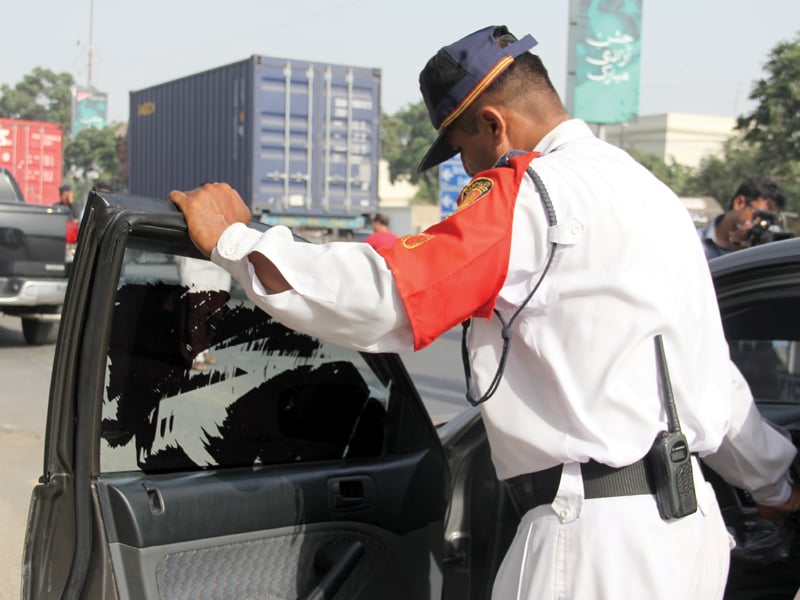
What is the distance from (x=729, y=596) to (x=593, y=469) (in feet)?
3.66

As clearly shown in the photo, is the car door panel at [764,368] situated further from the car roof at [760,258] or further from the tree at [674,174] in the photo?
the tree at [674,174]

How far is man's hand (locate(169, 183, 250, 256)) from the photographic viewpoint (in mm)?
1725

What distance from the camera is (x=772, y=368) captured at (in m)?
2.90

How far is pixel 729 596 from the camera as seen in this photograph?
7.96 feet

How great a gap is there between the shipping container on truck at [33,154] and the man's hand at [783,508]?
103 feet

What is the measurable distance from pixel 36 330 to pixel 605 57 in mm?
7882

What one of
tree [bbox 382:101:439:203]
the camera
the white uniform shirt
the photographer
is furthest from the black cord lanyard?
tree [bbox 382:101:439:203]

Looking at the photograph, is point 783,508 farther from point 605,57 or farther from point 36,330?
point 605,57

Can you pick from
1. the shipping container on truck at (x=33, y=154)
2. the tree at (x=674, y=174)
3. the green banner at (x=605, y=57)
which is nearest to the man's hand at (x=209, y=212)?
the green banner at (x=605, y=57)

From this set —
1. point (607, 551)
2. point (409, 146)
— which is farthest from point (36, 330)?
point (409, 146)

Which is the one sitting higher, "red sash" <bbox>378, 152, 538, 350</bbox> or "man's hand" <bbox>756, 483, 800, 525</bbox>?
"red sash" <bbox>378, 152, 538, 350</bbox>

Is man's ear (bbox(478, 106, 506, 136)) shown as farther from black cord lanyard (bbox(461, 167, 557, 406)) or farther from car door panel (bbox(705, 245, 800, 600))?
car door panel (bbox(705, 245, 800, 600))

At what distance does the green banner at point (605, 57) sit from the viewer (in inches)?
478

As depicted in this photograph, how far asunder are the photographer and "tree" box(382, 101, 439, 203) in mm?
60632
